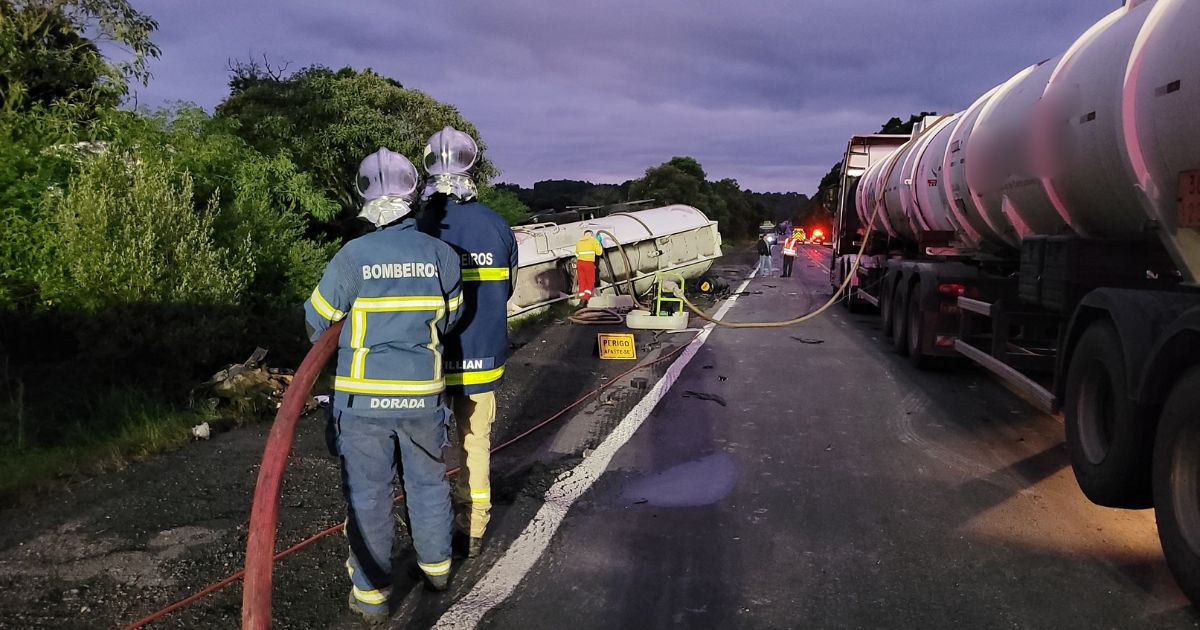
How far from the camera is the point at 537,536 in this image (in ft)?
13.7

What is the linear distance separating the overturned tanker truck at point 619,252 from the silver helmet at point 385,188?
823 centimetres

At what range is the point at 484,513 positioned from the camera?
398 centimetres

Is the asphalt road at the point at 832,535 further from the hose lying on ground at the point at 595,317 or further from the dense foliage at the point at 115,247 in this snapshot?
the hose lying on ground at the point at 595,317

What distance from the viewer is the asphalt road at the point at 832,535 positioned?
3.39m

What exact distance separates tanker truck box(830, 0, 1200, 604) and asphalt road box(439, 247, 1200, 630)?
1.20 ft

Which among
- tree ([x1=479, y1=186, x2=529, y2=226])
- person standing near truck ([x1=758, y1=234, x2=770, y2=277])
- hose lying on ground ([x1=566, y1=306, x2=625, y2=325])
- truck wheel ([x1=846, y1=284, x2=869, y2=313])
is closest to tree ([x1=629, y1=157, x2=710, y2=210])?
person standing near truck ([x1=758, y1=234, x2=770, y2=277])

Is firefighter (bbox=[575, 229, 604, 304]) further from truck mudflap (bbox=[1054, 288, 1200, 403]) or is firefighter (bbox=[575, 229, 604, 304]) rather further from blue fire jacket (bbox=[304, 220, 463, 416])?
blue fire jacket (bbox=[304, 220, 463, 416])

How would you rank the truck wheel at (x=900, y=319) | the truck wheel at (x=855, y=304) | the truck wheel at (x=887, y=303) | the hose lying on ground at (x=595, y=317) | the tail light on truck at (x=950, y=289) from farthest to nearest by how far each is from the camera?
the truck wheel at (x=855, y=304) → the hose lying on ground at (x=595, y=317) → the truck wheel at (x=887, y=303) → the truck wheel at (x=900, y=319) → the tail light on truck at (x=950, y=289)

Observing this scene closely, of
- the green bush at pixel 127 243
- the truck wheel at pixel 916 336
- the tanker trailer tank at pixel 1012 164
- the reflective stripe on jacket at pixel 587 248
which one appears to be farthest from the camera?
the reflective stripe on jacket at pixel 587 248

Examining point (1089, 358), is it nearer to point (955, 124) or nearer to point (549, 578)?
point (549, 578)

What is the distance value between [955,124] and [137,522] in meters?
8.67

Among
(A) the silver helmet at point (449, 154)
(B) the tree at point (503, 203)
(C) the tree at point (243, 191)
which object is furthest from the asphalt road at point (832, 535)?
(B) the tree at point (503, 203)

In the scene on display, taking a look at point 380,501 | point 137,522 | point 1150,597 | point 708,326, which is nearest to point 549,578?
point 380,501

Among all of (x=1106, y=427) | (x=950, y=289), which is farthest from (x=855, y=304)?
(x=1106, y=427)
